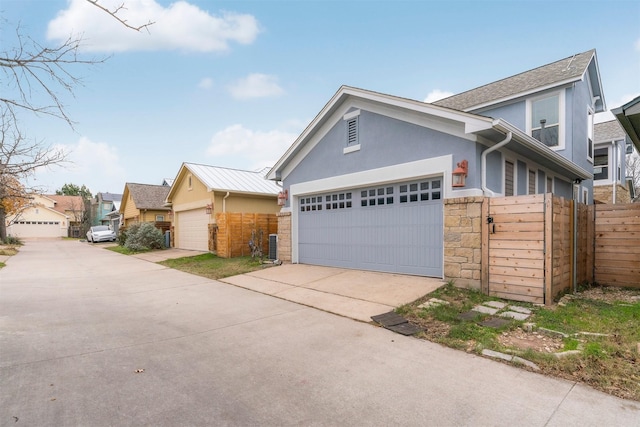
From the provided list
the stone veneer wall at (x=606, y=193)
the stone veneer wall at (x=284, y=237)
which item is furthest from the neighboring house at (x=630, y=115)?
the stone veneer wall at (x=606, y=193)

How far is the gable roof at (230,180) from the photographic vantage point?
14.8 meters

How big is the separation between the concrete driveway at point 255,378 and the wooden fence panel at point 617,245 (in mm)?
6208

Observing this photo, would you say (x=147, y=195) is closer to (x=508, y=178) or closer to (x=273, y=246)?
(x=273, y=246)

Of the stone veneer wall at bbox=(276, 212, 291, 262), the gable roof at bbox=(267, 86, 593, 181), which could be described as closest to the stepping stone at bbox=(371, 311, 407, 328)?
the gable roof at bbox=(267, 86, 593, 181)

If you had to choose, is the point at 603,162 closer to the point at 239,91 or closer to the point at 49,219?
the point at 239,91

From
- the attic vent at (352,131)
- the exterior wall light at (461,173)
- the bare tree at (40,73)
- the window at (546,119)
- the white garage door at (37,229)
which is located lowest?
the white garage door at (37,229)

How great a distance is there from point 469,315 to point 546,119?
32.1ft

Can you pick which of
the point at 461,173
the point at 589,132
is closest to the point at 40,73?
the point at 461,173

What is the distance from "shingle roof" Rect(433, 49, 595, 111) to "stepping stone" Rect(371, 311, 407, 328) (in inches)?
373

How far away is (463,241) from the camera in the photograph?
669 centimetres

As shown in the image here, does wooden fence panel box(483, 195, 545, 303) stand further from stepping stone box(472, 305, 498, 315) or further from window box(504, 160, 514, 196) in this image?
window box(504, 160, 514, 196)

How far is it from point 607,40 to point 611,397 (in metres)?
14.1

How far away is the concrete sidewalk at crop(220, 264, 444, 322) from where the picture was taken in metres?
5.94

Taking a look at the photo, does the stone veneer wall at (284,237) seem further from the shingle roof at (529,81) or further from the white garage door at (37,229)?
the white garage door at (37,229)
